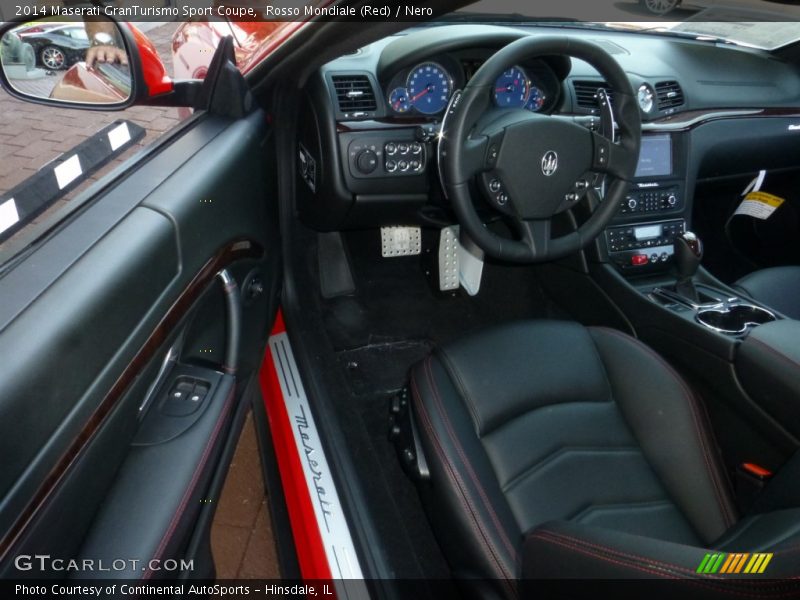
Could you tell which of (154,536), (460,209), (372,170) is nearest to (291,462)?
(154,536)

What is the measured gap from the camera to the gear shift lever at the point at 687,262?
7.14 feet

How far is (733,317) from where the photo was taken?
1912mm

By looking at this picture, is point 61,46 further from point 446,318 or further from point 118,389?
point 446,318

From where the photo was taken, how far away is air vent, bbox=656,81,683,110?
7.72 ft

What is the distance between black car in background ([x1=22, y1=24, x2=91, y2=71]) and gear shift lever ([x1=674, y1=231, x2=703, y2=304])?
1.79m

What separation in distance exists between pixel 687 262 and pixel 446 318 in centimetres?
91

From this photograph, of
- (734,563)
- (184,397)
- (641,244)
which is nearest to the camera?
(734,563)

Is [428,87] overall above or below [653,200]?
above

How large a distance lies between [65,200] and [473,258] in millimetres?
1485

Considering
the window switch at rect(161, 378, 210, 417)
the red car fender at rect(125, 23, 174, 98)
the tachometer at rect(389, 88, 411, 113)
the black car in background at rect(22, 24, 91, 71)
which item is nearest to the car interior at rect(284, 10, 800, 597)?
the tachometer at rect(389, 88, 411, 113)

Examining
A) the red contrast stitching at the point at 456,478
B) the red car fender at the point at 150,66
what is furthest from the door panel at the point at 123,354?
the red contrast stitching at the point at 456,478

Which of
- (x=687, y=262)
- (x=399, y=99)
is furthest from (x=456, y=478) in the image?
(x=687, y=262)

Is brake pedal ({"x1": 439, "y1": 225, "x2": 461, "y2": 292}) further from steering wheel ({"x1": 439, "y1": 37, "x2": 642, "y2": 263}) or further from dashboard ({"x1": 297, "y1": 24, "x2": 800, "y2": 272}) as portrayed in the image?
steering wheel ({"x1": 439, "y1": 37, "x2": 642, "y2": 263})

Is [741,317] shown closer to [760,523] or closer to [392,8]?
[760,523]
